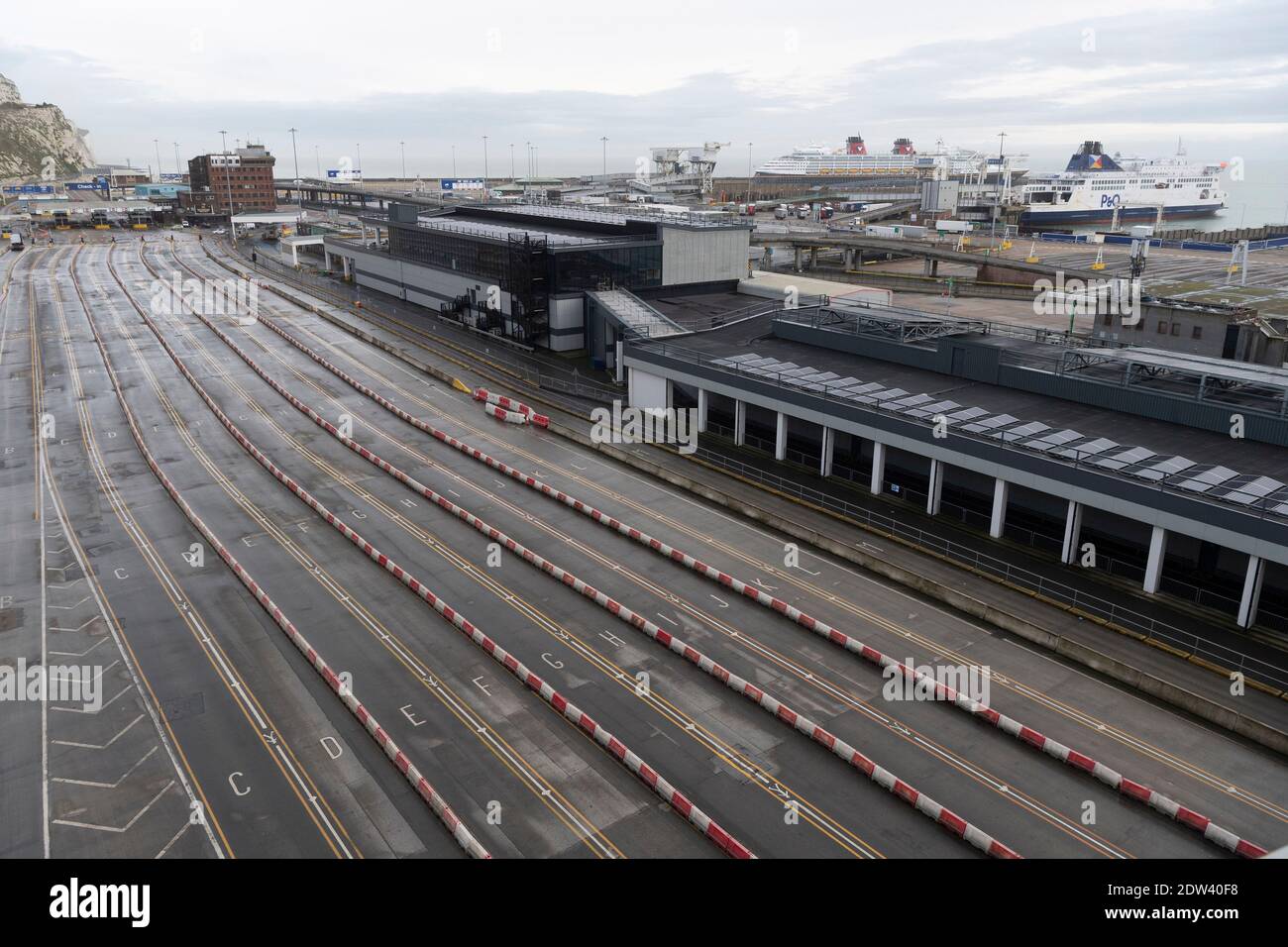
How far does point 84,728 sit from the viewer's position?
2562cm

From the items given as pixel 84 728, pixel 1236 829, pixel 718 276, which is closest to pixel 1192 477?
pixel 1236 829

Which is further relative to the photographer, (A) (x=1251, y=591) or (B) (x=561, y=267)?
(B) (x=561, y=267)

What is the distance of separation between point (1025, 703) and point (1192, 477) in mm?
12475

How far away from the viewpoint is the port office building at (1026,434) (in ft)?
102

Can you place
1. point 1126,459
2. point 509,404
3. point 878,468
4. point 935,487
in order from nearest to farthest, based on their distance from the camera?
point 1126,459 → point 935,487 → point 878,468 → point 509,404

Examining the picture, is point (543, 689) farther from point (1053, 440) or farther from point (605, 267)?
point (605, 267)

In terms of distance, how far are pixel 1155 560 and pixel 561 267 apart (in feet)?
161

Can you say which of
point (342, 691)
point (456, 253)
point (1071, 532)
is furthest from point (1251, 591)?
point (456, 253)

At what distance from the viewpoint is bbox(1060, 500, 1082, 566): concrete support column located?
34.1 m

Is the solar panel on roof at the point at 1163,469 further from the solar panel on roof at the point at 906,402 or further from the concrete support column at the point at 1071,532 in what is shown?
the solar panel on roof at the point at 906,402

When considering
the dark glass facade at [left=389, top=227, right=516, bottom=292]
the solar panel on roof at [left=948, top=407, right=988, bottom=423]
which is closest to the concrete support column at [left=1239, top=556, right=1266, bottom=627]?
the solar panel on roof at [left=948, top=407, right=988, bottom=423]

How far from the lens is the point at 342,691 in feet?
88.4

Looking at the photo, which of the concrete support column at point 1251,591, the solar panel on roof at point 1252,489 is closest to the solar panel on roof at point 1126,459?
the solar panel on roof at point 1252,489

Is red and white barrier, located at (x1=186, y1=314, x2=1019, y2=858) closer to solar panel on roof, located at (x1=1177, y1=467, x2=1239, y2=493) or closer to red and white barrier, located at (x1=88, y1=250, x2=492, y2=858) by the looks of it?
red and white barrier, located at (x1=88, y1=250, x2=492, y2=858)
